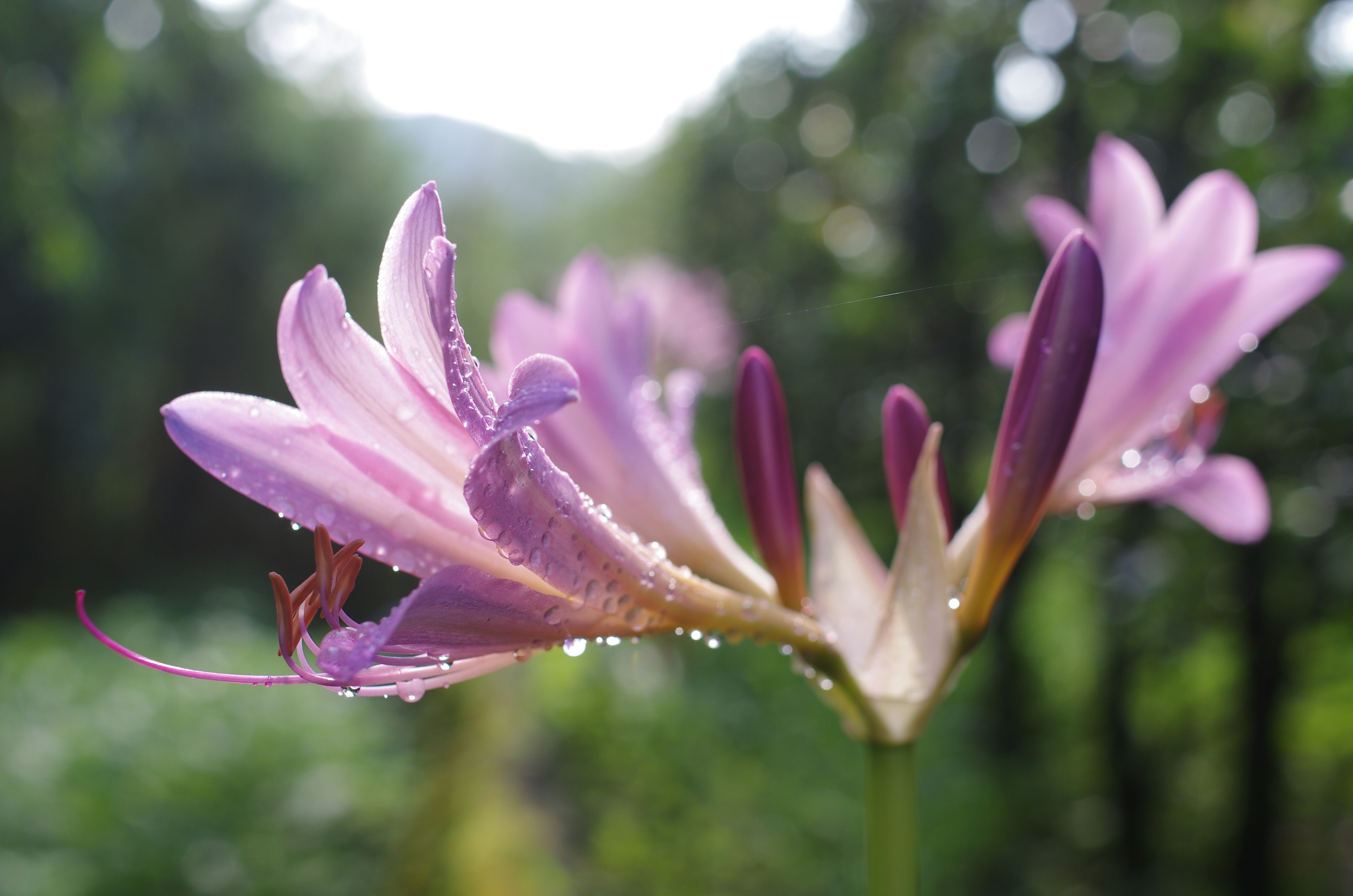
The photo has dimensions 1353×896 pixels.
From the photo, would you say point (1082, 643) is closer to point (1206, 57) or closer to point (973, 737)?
point (973, 737)

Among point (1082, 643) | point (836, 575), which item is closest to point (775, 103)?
point (1082, 643)

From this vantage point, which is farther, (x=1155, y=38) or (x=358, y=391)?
(x=1155, y=38)

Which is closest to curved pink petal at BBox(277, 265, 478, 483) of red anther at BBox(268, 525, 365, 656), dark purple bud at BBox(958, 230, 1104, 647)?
red anther at BBox(268, 525, 365, 656)

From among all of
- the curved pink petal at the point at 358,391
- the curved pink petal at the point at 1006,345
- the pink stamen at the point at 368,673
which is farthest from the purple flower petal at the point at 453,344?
the curved pink petal at the point at 1006,345

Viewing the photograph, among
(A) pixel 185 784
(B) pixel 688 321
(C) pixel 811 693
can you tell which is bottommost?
(C) pixel 811 693

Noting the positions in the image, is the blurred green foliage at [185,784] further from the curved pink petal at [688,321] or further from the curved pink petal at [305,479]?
the curved pink petal at [305,479]

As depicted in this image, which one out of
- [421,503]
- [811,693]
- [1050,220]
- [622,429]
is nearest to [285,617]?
[421,503]

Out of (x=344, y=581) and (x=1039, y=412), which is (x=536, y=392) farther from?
(x=1039, y=412)
